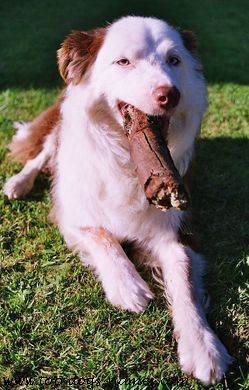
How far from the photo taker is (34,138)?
15.5 ft

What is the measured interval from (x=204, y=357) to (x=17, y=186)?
2157 millimetres

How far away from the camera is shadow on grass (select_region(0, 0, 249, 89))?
673cm

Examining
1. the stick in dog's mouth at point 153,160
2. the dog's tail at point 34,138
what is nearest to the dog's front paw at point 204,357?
the stick in dog's mouth at point 153,160

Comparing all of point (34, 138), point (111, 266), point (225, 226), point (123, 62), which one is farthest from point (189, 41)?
point (34, 138)

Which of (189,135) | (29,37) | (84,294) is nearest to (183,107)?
(189,135)

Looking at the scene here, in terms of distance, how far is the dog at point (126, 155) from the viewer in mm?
2932

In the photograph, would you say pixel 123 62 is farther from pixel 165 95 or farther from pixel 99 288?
pixel 99 288

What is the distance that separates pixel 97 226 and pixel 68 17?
6001 millimetres

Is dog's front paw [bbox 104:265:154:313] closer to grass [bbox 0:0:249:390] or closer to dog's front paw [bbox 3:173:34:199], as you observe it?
grass [bbox 0:0:249:390]

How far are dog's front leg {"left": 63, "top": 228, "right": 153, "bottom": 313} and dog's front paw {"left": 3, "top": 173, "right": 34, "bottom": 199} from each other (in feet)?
2.30

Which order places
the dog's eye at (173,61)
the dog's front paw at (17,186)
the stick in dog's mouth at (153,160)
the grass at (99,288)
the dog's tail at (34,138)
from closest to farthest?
1. the stick in dog's mouth at (153,160)
2. the grass at (99,288)
3. the dog's eye at (173,61)
4. the dog's front paw at (17,186)
5. the dog's tail at (34,138)

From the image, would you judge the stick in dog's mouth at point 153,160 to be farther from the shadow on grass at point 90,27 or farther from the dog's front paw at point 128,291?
the shadow on grass at point 90,27

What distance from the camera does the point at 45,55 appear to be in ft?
23.6

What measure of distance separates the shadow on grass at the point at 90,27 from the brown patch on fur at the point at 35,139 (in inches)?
67.6
